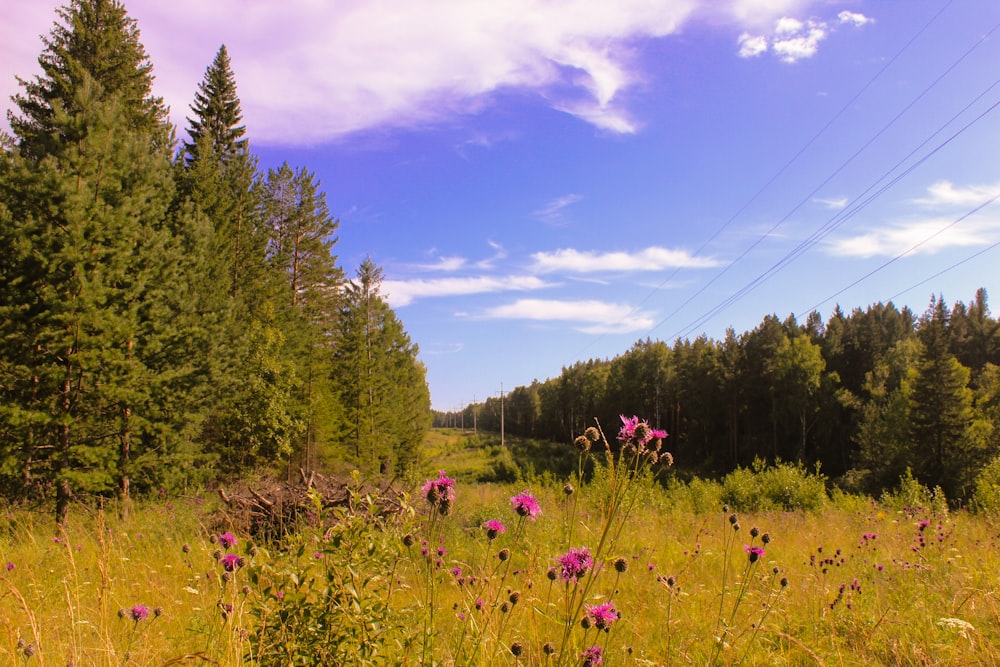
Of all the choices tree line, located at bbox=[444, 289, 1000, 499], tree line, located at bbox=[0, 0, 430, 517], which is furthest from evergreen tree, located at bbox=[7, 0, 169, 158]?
tree line, located at bbox=[444, 289, 1000, 499]

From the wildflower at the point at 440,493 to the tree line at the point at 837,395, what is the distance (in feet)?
88.7

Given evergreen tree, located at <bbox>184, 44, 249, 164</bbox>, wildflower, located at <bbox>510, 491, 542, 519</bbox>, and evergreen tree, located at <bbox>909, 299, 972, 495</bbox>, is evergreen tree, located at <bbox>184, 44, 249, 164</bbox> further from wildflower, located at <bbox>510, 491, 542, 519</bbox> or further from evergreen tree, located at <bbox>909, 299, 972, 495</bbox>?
evergreen tree, located at <bbox>909, 299, 972, 495</bbox>

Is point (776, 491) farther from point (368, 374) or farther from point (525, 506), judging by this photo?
point (368, 374)

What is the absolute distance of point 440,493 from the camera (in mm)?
2215

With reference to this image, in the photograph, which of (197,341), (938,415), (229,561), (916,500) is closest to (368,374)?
(197,341)

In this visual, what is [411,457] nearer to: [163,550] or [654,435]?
[163,550]

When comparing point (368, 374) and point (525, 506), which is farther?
point (368, 374)

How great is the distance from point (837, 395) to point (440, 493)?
1805 inches

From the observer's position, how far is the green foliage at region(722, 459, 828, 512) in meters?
11.4

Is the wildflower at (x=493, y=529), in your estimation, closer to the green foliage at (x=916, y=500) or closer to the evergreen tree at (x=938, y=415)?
the green foliage at (x=916, y=500)

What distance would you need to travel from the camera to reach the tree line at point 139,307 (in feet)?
26.4

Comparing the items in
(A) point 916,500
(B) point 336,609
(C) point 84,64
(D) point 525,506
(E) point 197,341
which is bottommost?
(A) point 916,500

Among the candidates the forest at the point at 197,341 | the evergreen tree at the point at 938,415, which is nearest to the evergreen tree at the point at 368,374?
the forest at the point at 197,341

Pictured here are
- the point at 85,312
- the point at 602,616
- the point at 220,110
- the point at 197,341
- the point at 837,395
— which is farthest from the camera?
the point at 837,395
